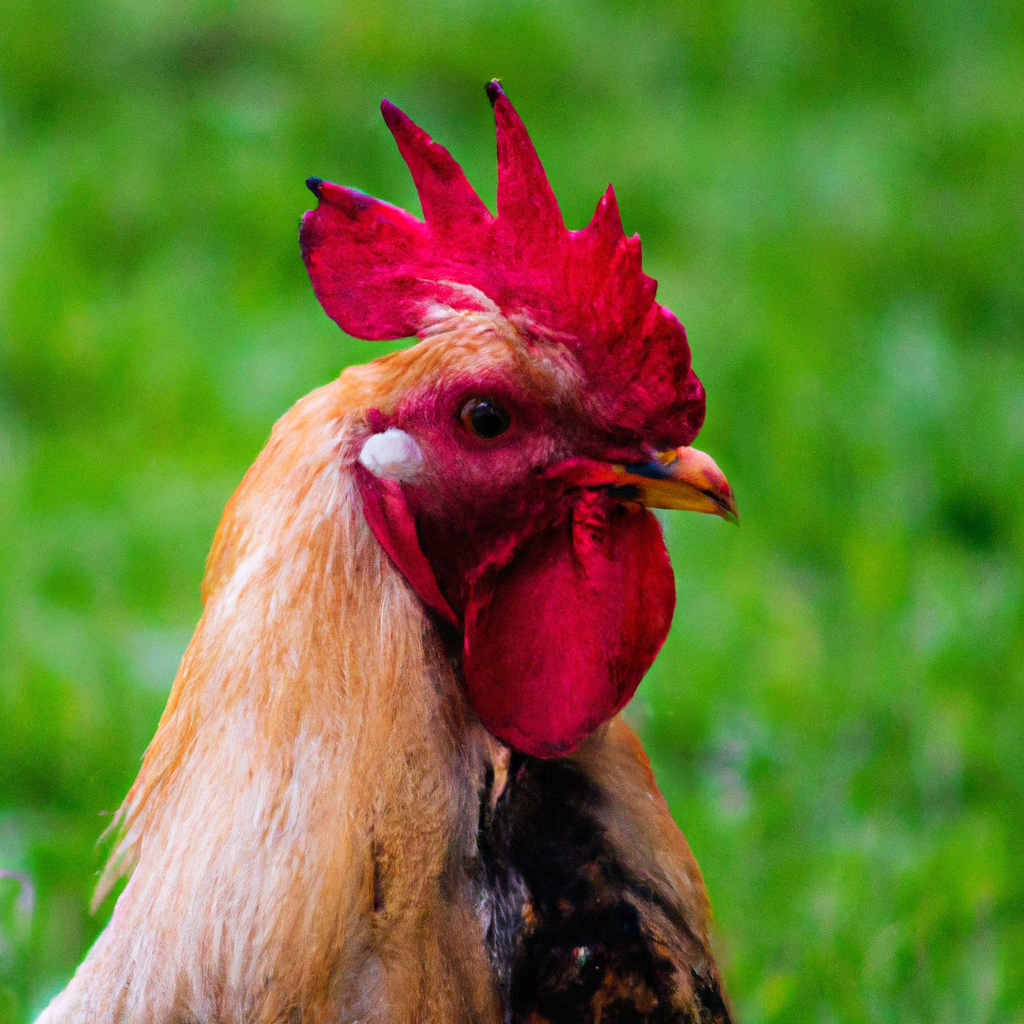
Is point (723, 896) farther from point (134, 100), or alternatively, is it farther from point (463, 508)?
point (134, 100)

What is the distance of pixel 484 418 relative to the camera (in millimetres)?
1539

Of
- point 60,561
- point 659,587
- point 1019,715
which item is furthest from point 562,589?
point 60,561

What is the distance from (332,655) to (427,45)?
4828 mm

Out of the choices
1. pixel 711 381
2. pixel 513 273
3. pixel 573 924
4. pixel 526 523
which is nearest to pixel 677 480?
pixel 526 523

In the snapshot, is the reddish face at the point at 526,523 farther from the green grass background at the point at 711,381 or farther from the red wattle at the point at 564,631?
the green grass background at the point at 711,381

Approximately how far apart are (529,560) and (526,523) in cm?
5

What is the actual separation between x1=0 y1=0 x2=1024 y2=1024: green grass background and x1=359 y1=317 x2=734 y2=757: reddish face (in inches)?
38.8

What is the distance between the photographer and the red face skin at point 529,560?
1551 mm

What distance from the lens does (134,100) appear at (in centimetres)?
562

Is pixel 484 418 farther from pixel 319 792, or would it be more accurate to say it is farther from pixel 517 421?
pixel 319 792

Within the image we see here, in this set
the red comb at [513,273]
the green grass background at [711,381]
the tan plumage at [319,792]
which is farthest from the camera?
the green grass background at [711,381]

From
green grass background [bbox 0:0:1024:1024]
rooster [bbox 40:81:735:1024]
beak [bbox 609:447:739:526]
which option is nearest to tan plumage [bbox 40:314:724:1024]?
rooster [bbox 40:81:735:1024]

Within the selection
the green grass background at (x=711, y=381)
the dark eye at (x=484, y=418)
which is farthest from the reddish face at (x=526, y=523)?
the green grass background at (x=711, y=381)

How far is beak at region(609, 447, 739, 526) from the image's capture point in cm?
158
